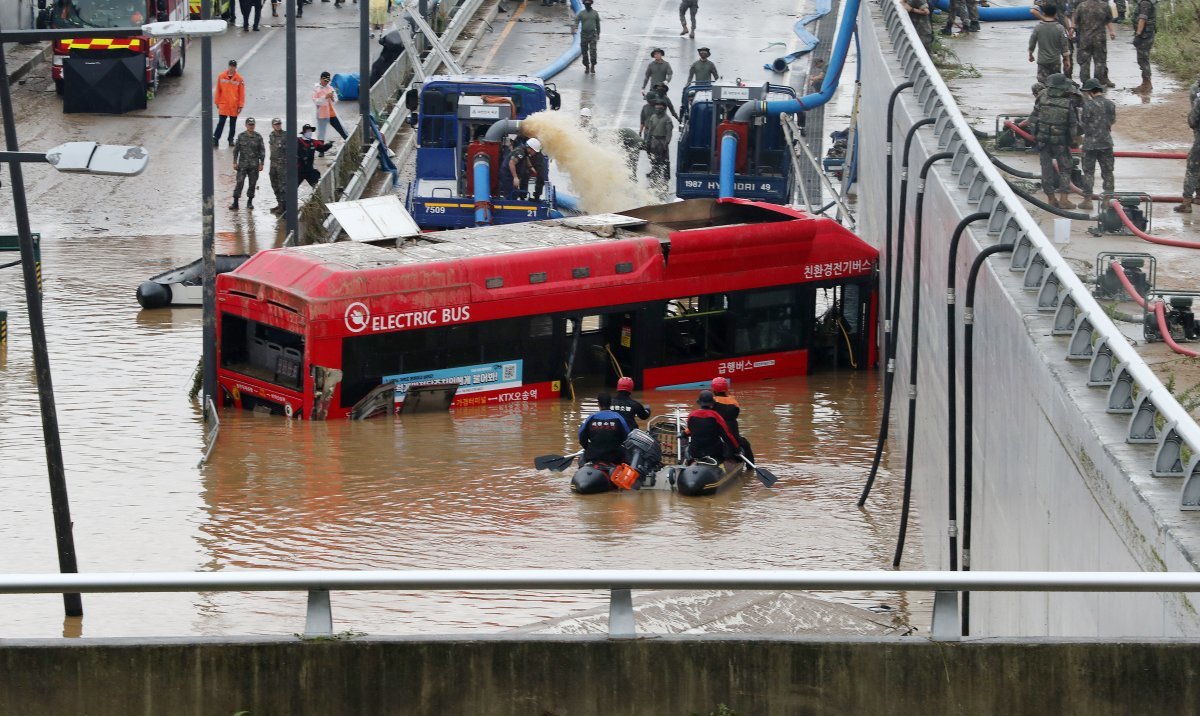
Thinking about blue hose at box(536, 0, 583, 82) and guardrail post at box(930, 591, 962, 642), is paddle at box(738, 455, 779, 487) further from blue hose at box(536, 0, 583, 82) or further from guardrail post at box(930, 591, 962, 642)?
blue hose at box(536, 0, 583, 82)

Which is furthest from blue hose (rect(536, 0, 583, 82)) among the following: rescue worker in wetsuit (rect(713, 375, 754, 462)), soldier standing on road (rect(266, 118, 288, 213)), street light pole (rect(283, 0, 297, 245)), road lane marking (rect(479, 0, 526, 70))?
rescue worker in wetsuit (rect(713, 375, 754, 462))

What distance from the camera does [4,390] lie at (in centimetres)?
2409

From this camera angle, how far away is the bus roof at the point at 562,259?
918 inches

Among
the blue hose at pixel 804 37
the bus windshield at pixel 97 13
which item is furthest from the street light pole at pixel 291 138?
the blue hose at pixel 804 37

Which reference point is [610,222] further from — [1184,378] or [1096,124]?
[1184,378]

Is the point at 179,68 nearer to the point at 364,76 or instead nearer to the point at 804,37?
the point at 364,76

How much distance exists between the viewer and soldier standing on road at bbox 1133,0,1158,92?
27.8 m

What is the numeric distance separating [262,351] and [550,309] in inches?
150

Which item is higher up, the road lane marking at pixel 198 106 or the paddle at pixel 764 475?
the road lane marking at pixel 198 106

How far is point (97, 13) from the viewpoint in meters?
41.3

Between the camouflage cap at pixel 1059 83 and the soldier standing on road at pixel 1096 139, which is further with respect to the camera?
the camouflage cap at pixel 1059 83

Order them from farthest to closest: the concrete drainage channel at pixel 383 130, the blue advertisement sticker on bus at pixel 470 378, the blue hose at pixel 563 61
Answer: the blue hose at pixel 563 61 → the concrete drainage channel at pixel 383 130 → the blue advertisement sticker on bus at pixel 470 378

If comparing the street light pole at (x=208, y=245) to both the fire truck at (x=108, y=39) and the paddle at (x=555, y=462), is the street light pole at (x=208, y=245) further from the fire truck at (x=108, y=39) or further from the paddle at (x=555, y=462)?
the fire truck at (x=108, y=39)

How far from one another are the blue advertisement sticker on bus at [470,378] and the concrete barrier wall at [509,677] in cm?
1614
